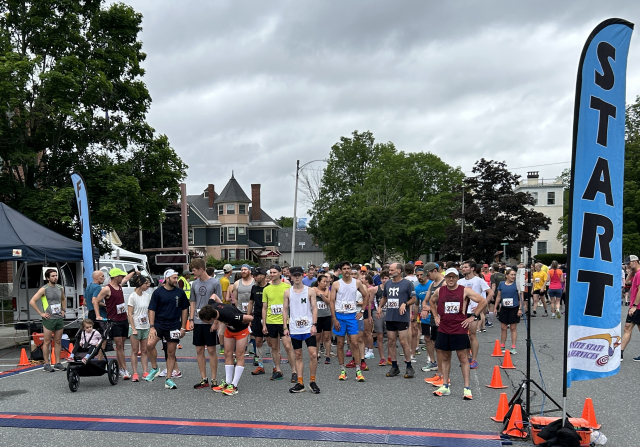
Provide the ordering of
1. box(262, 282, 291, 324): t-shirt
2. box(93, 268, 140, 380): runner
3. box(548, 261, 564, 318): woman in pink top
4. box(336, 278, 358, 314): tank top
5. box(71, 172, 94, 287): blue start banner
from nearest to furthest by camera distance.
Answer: box(262, 282, 291, 324): t-shirt, box(336, 278, 358, 314): tank top, box(93, 268, 140, 380): runner, box(71, 172, 94, 287): blue start banner, box(548, 261, 564, 318): woman in pink top

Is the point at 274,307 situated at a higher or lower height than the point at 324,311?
higher

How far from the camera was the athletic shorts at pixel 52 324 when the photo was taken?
1063 centimetres

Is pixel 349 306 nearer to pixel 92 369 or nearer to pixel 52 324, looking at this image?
pixel 92 369

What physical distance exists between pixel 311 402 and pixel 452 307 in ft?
7.60

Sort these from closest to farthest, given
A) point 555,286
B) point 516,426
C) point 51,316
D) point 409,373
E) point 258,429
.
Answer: point 516,426, point 258,429, point 409,373, point 51,316, point 555,286

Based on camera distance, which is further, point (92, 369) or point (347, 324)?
point (347, 324)

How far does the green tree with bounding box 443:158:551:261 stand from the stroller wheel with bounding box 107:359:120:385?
41651 millimetres

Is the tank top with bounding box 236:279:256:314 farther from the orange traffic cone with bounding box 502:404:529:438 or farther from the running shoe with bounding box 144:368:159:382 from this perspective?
the orange traffic cone with bounding box 502:404:529:438

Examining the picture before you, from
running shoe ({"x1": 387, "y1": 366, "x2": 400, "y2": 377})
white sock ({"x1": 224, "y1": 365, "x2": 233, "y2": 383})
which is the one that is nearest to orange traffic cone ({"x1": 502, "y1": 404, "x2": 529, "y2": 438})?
running shoe ({"x1": 387, "y1": 366, "x2": 400, "y2": 377})

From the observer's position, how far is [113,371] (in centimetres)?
918

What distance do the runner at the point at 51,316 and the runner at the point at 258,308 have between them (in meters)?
3.57

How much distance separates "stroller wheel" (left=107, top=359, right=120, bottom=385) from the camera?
9.09 metres

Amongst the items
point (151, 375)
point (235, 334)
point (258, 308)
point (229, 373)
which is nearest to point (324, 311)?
point (258, 308)

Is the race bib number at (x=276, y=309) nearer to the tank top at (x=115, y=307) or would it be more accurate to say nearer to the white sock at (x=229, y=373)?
the white sock at (x=229, y=373)
